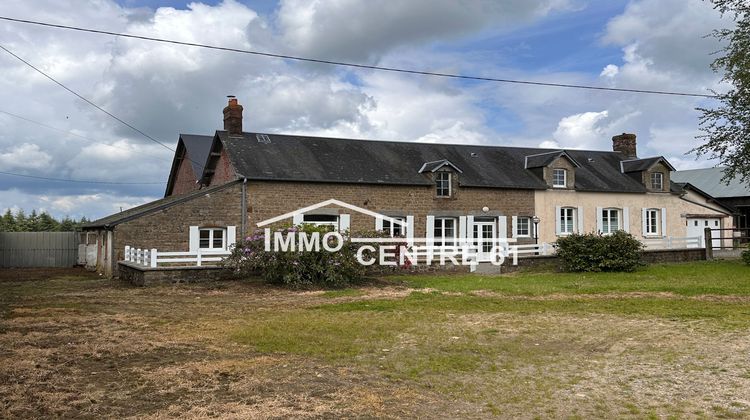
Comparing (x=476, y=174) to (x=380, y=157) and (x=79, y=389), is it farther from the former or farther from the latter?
(x=79, y=389)

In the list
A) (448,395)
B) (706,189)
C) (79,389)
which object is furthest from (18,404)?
(706,189)

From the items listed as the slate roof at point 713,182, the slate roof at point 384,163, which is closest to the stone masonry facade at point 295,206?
the slate roof at point 384,163

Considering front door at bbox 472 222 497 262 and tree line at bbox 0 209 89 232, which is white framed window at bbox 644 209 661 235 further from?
tree line at bbox 0 209 89 232

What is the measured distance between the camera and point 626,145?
32.6 m

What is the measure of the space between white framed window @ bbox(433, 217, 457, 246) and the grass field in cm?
976

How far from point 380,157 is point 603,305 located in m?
14.0

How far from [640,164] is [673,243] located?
3.92 m

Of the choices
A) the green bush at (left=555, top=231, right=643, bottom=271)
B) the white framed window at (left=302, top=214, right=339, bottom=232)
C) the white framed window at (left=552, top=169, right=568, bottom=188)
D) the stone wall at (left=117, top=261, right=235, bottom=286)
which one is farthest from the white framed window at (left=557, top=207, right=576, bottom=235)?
the stone wall at (left=117, top=261, right=235, bottom=286)

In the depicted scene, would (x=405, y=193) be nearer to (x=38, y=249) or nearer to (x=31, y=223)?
(x=38, y=249)

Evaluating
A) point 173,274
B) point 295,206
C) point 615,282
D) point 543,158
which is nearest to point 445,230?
point 543,158

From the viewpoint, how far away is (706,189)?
3988cm

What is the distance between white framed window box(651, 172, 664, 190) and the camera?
96.0ft

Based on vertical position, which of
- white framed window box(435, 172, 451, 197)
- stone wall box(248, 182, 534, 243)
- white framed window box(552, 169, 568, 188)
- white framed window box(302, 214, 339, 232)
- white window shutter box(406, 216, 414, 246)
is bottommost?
white window shutter box(406, 216, 414, 246)

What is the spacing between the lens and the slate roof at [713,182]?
37594 mm
